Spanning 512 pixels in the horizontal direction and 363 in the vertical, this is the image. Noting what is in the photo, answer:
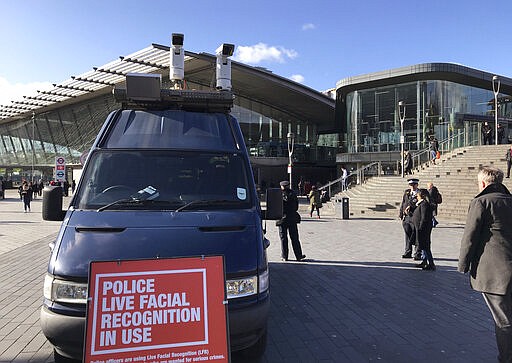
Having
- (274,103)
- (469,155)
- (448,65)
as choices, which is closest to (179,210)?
(469,155)

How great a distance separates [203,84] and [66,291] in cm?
3412

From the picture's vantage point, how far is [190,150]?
410 cm

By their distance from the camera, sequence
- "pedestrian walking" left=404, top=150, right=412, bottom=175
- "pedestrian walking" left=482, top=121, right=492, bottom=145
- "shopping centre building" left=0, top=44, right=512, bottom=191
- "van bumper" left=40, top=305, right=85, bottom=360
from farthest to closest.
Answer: "shopping centre building" left=0, top=44, right=512, bottom=191, "pedestrian walking" left=482, top=121, right=492, bottom=145, "pedestrian walking" left=404, top=150, right=412, bottom=175, "van bumper" left=40, top=305, right=85, bottom=360

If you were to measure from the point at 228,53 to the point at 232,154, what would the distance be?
7.02ft

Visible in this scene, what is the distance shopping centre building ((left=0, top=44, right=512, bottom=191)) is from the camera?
3275 cm

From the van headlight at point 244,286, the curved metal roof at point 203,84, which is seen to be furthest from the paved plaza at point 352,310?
the curved metal roof at point 203,84

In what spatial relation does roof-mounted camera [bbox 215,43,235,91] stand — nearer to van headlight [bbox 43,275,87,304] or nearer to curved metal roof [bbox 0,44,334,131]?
van headlight [bbox 43,275,87,304]

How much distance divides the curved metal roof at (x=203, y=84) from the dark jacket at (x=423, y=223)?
73.4ft

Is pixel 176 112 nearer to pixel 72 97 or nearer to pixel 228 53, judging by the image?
pixel 228 53

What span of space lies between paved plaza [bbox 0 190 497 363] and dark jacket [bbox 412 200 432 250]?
589mm

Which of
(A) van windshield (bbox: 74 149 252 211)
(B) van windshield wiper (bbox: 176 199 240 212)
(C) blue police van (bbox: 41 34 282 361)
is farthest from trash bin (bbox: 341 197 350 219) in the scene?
(B) van windshield wiper (bbox: 176 199 240 212)

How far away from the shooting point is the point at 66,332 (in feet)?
8.90

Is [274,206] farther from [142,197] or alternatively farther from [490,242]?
[490,242]

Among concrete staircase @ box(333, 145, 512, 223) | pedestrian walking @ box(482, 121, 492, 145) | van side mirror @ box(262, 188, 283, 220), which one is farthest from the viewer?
pedestrian walking @ box(482, 121, 492, 145)
